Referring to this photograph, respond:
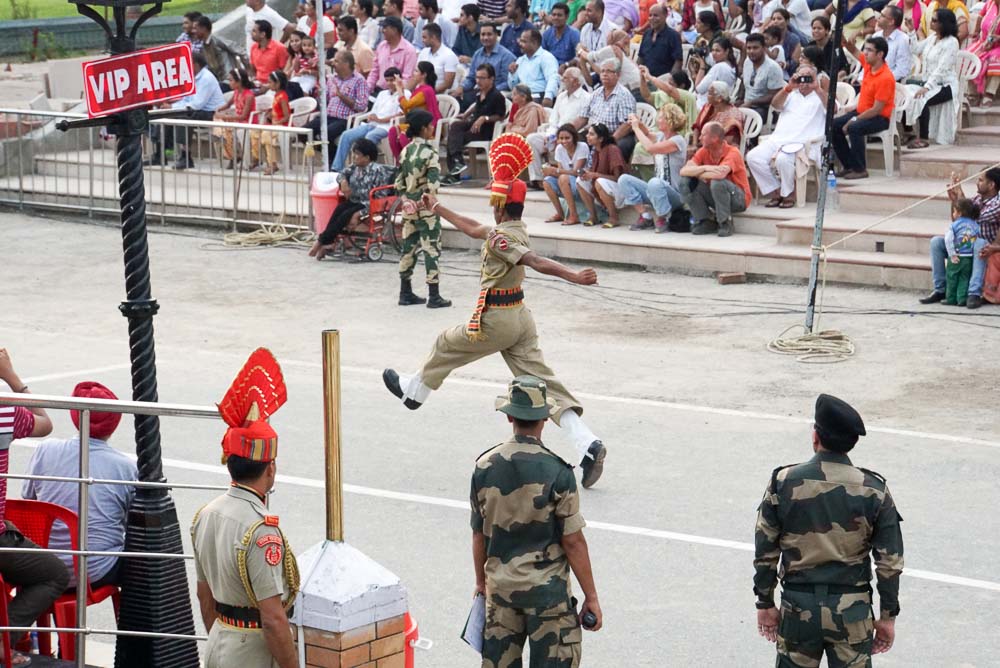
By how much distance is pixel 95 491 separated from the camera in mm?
6539

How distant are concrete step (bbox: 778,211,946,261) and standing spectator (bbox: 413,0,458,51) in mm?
7968

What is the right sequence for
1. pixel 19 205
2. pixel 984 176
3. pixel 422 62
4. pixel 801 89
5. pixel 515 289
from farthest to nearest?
pixel 19 205
pixel 422 62
pixel 801 89
pixel 984 176
pixel 515 289

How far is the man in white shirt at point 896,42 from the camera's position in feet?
57.3

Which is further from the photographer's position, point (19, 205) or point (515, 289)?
point (19, 205)

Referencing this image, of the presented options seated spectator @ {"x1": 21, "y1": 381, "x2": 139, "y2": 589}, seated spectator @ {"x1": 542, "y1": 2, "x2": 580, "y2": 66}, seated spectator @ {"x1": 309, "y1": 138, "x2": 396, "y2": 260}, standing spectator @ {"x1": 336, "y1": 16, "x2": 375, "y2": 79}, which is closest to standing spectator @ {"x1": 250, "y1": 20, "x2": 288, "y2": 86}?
standing spectator @ {"x1": 336, "y1": 16, "x2": 375, "y2": 79}

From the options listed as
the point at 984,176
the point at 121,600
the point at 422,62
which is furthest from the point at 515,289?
the point at 422,62

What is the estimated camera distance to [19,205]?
21.1 meters

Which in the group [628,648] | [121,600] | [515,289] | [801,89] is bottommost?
[628,648]

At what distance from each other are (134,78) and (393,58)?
1475 cm

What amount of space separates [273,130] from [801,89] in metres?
6.45

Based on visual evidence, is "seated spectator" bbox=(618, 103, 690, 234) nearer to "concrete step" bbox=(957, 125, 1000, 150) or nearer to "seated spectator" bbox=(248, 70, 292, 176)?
"concrete step" bbox=(957, 125, 1000, 150)

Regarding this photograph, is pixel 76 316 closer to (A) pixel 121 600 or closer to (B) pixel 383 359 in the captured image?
(B) pixel 383 359

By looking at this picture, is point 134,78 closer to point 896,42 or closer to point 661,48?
point 896,42

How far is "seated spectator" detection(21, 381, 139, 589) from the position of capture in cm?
645
